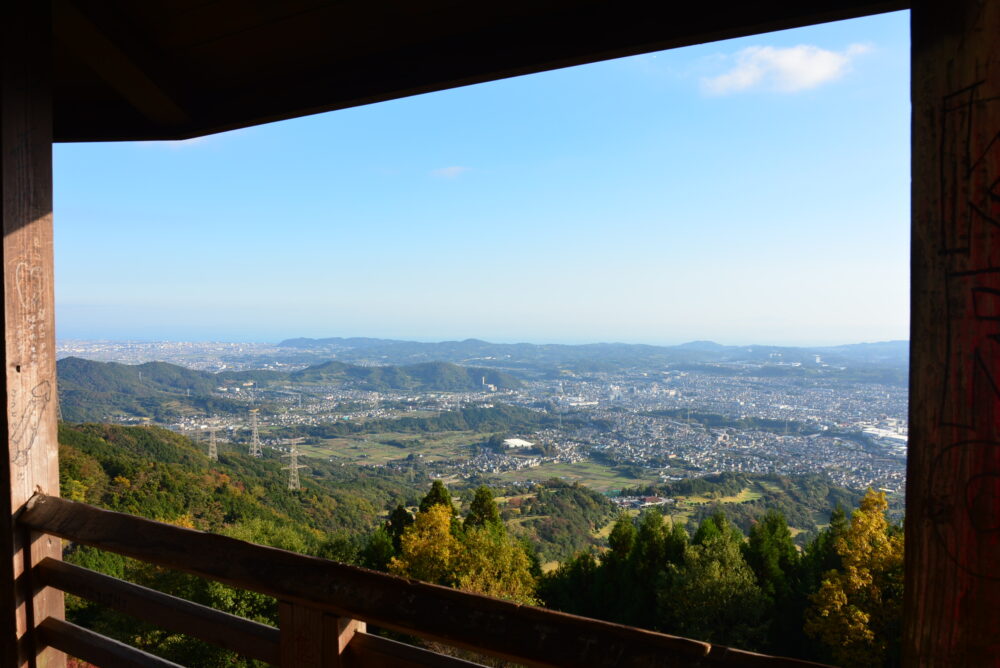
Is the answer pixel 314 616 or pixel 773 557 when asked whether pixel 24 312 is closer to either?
pixel 314 616

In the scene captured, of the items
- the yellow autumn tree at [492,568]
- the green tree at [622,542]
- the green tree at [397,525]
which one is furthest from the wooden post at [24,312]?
the green tree at [397,525]

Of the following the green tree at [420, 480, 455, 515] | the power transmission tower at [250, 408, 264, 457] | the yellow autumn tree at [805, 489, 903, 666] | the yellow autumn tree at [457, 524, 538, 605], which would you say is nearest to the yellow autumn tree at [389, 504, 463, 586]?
the yellow autumn tree at [457, 524, 538, 605]

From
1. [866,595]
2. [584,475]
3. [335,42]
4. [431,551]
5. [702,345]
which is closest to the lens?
[335,42]

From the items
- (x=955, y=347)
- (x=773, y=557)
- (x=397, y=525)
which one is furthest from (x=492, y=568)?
(x=955, y=347)

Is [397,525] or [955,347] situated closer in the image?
[955,347]

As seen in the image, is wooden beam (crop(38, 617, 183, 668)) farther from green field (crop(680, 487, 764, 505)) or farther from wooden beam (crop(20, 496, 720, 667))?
green field (crop(680, 487, 764, 505))

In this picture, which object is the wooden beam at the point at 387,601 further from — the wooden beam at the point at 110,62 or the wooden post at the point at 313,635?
the wooden beam at the point at 110,62

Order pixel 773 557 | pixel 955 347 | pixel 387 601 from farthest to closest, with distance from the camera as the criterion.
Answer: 1. pixel 773 557
2. pixel 387 601
3. pixel 955 347
